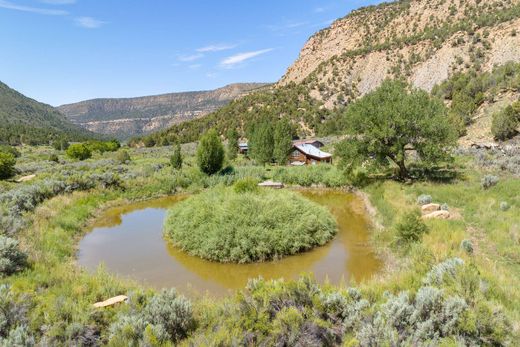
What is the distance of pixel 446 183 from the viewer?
20156 mm

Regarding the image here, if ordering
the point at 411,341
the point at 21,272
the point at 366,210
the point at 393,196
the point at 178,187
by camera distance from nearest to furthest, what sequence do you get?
the point at 411,341 → the point at 21,272 → the point at 393,196 → the point at 366,210 → the point at 178,187

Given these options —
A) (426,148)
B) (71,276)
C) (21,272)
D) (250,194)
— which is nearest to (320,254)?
(250,194)

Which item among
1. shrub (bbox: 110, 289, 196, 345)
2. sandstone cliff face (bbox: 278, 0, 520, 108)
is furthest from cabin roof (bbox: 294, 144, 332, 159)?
shrub (bbox: 110, 289, 196, 345)

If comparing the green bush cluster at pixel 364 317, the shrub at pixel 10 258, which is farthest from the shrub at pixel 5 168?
the green bush cluster at pixel 364 317

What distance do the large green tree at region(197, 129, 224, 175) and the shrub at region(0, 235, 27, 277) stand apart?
2277cm

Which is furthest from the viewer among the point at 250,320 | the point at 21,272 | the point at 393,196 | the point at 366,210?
the point at 366,210

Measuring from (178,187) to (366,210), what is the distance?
16263mm

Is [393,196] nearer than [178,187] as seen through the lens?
Yes

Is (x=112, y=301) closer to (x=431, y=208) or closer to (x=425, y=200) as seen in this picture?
(x=431, y=208)

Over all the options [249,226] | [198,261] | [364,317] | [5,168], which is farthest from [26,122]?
[364,317]

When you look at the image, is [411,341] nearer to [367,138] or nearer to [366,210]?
[366,210]

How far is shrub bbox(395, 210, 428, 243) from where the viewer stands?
40.7ft

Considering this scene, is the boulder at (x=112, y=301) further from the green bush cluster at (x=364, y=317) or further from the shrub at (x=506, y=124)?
the shrub at (x=506, y=124)

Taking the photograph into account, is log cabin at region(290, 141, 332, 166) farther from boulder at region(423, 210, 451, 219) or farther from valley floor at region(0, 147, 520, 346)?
valley floor at region(0, 147, 520, 346)
